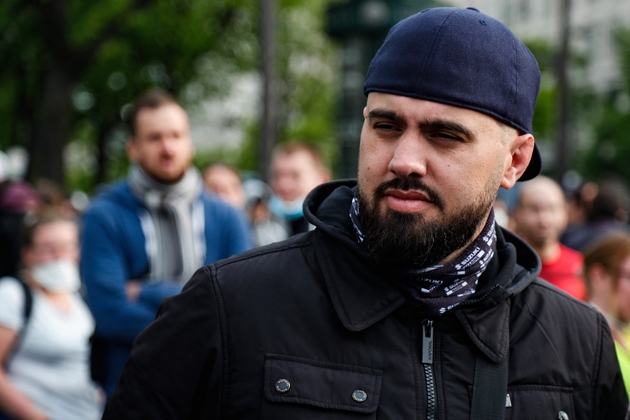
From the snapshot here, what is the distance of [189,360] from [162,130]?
7.25 feet

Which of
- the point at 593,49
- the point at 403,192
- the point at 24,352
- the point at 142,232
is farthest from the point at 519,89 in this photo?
the point at 593,49

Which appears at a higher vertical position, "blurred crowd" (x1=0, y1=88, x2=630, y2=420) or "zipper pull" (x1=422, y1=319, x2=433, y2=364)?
"zipper pull" (x1=422, y1=319, x2=433, y2=364)

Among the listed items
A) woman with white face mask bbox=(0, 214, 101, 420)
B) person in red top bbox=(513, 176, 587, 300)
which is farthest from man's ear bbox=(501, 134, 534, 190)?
person in red top bbox=(513, 176, 587, 300)

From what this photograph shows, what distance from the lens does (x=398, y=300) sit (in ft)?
7.14

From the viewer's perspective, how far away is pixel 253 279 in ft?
7.25

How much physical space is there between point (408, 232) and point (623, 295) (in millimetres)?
2391

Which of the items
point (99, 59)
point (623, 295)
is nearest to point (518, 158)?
point (623, 295)

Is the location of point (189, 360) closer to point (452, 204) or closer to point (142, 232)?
point (452, 204)

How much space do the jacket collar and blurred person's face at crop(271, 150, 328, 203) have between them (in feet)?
11.4

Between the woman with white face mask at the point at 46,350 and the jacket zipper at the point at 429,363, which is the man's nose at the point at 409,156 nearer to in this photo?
the jacket zipper at the point at 429,363

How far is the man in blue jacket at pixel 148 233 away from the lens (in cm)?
388

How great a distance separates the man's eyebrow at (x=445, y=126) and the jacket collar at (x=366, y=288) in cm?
33

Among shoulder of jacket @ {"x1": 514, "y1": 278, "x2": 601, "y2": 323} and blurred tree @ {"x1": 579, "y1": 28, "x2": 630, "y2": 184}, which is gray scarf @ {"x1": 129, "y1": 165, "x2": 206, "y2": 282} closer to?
shoulder of jacket @ {"x1": 514, "y1": 278, "x2": 601, "y2": 323}

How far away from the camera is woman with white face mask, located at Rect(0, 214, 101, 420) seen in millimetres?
4398
